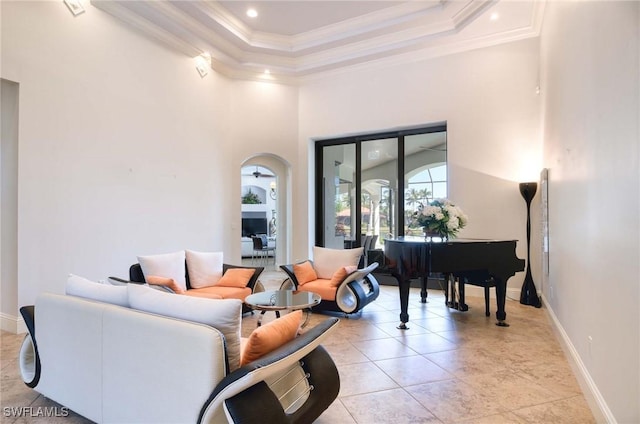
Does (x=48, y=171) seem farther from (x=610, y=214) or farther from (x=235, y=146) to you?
(x=610, y=214)

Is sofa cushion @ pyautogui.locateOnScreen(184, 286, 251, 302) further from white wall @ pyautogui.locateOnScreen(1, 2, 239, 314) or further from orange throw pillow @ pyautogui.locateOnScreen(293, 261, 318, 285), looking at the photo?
white wall @ pyautogui.locateOnScreen(1, 2, 239, 314)

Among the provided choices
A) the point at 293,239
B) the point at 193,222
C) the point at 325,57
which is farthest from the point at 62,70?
the point at 293,239

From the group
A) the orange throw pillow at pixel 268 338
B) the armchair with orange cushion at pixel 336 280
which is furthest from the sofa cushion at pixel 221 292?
the orange throw pillow at pixel 268 338

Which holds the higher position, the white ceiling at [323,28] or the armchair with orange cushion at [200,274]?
the white ceiling at [323,28]

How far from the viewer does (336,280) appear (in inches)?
187

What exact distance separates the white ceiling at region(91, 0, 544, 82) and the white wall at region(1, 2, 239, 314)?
41cm

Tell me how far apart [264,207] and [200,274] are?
8.36 m

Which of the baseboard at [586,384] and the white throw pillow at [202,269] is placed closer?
the baseboard at [586,384]

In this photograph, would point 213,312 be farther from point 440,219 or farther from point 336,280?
point 440,219

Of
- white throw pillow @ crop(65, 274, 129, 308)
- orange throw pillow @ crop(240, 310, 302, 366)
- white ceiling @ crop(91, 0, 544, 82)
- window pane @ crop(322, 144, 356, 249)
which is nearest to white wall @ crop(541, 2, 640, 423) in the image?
orange throw pillow @ crop(240, 310, 302, 366)

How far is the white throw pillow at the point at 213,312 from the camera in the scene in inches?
71.9

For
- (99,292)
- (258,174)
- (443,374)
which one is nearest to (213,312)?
(99,292)

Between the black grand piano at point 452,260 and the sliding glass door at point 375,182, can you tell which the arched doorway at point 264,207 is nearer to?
the sliding glass door at point 375,182

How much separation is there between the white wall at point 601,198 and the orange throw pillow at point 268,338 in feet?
5.52
